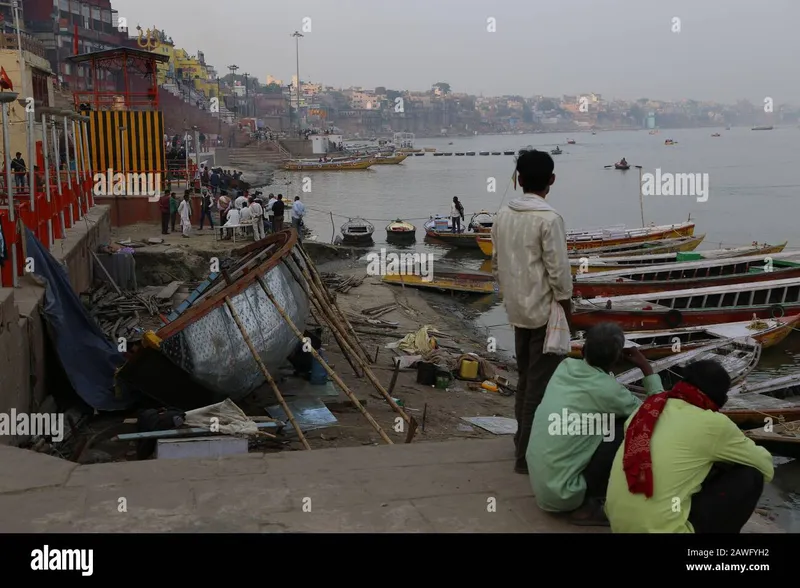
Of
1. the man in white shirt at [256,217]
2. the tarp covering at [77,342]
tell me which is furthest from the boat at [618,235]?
the tarp covering at [77,342]

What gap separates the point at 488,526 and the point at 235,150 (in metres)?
86.2

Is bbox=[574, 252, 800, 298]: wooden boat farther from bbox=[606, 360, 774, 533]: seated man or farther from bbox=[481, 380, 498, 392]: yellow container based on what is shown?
bbox=[606, 360, 774, 533]: seated man

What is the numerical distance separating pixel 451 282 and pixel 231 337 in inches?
602

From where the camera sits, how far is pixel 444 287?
76.5 feet

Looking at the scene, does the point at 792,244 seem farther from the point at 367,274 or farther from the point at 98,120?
the point at 98,120

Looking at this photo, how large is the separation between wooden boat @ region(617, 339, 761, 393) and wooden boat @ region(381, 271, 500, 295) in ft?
26.2

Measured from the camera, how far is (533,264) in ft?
15.3

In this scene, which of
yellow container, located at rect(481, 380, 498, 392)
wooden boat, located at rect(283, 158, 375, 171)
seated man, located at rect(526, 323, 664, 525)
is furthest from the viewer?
A: wooden boat, located at rect(283, 158, 375, 171)

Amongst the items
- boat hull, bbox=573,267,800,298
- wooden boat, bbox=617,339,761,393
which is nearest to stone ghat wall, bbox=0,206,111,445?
wooden boat, bbox=617,339,761,393

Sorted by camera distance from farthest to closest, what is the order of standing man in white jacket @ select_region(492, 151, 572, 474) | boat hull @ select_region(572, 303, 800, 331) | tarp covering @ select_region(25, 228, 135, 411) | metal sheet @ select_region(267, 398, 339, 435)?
1. boat hull @ select_region(572, 303, 800, 331)
2. tarp covering @ select_region(25, 228, 135, 411)
3. metal sheet @ select_region(267, 398, 339, 435)
4. standing man in white jacket @ select_region(492, 151, 572, 474)

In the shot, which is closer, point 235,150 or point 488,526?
point 488,526

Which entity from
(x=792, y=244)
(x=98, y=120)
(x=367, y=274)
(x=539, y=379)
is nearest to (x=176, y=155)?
(x=98, y=120)

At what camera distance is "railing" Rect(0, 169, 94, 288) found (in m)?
9.09
